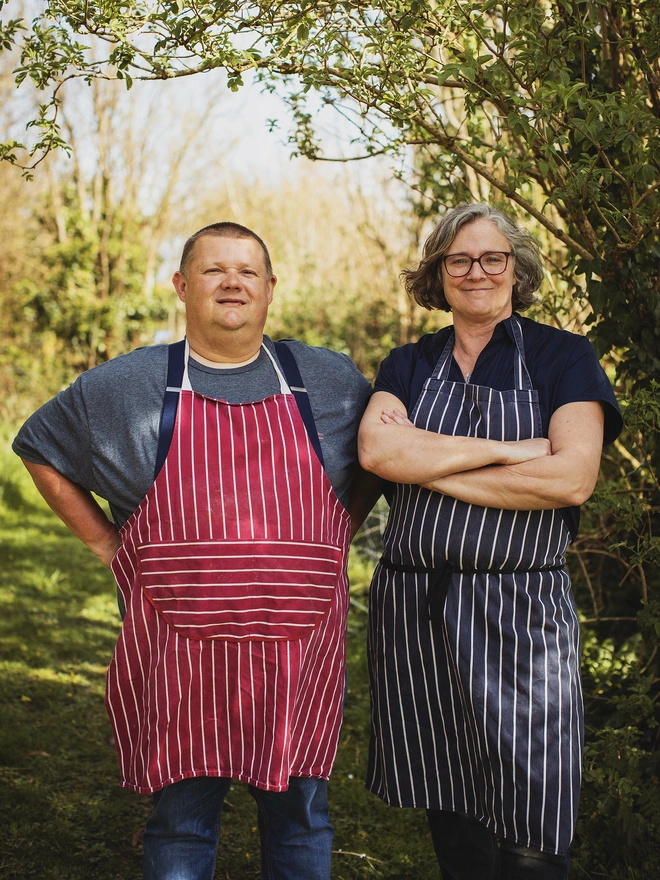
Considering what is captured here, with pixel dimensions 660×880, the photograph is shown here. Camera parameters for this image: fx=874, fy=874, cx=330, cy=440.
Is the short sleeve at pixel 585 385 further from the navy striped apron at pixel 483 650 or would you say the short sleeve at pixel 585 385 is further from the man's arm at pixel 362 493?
the man's arm at pixel 362 493

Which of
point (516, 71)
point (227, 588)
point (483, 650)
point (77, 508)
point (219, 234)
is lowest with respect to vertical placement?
point (483, 650)

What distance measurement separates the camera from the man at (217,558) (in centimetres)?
216

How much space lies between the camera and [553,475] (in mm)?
2098

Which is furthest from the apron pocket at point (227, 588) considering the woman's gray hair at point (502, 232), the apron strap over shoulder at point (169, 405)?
the woman's gray hair at point (502, 232)

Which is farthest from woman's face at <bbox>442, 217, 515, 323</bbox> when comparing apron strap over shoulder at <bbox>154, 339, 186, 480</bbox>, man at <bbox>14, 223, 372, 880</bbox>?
apron strap over shoulder at <bbox>154, 339, 186, 480</bbox>

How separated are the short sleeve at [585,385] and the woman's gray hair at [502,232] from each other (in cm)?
25

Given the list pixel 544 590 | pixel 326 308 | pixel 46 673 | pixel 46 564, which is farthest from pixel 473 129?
pixel 326 308

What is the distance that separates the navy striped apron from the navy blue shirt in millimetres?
31

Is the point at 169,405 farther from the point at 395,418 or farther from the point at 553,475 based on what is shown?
the point at 553,475

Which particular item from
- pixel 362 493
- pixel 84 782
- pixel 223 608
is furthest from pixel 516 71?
pixel 84 782

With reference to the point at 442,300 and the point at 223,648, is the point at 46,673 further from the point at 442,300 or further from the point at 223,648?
the point at 442,300

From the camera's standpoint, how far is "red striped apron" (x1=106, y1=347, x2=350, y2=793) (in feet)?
7.06

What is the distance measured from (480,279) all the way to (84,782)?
2.52 metres

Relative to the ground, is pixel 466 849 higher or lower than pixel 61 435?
lower
